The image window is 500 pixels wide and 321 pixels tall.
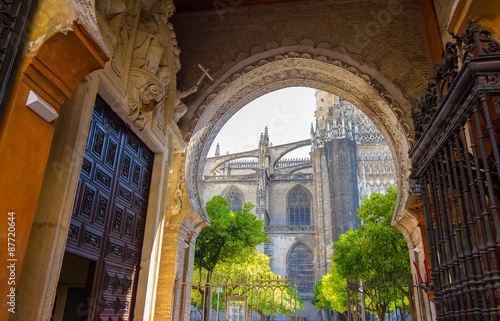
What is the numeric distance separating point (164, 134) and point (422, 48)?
201 inches

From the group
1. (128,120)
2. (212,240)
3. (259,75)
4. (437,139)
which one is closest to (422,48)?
(259,75)

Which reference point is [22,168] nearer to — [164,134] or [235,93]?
[164,134]

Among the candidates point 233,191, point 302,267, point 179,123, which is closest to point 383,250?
point 179,123

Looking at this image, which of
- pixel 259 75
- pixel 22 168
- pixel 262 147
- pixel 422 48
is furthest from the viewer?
pixel 262 147

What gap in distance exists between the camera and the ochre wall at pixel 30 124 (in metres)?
2.75

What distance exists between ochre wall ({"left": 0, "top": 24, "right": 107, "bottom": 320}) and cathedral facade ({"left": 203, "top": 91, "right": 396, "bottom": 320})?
2857 centimetres

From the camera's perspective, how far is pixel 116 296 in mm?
4934

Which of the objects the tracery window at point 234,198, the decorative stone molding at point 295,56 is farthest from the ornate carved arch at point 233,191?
the decorative stone molding at point 295,56

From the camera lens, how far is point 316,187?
111 ft

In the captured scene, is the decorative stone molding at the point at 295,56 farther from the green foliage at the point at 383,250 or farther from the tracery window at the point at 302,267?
the tracery window at the point at 302,267

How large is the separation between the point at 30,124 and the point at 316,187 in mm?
31638

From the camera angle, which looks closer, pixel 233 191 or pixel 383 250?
pixel 383 250

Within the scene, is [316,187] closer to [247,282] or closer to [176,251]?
[247,282]

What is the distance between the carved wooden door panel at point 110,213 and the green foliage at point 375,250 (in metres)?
8.59
